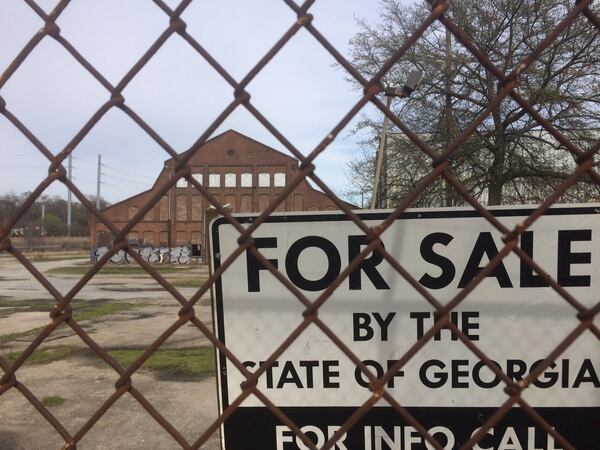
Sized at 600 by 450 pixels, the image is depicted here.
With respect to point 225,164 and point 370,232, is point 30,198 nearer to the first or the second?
point 370,232

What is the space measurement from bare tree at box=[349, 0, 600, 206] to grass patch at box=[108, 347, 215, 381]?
16.7 ft

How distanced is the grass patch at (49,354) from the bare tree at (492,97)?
696cm

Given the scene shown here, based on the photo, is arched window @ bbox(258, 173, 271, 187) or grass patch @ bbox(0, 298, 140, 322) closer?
grass patch @ bbox(0, 298, 140, 322)

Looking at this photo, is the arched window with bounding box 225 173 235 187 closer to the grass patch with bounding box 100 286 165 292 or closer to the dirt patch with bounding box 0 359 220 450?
the grass patch with bounding box 100 286 165 292

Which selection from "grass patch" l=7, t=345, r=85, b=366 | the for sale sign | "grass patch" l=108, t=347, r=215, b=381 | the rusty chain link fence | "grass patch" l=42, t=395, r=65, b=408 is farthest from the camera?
"grass patch" l=7, t=345, r=85, b=366

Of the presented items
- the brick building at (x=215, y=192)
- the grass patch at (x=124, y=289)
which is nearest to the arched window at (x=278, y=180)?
the brick building at (x=215, y=192)

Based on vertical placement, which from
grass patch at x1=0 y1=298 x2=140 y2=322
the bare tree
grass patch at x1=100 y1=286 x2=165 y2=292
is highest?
the bare tree

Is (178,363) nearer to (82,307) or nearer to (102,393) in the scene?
(102,393)

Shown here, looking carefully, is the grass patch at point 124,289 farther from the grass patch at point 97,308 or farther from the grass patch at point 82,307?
the grass patch at point 97,308

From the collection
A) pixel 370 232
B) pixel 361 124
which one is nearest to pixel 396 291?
pixel 370 232

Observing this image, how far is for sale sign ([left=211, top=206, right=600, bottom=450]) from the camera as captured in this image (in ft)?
4.72

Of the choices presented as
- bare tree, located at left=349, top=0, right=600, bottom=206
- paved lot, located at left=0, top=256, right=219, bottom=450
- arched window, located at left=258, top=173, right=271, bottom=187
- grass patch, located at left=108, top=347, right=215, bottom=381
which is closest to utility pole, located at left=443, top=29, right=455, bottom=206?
bare tree, located at left=349, top=0, right=600, bottom=206

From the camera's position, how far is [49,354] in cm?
751

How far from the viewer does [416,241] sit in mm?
1476
